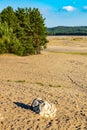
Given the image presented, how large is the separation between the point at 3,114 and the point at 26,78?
13.1 m

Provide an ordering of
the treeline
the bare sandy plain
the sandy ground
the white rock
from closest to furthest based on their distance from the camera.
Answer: the bare sandy plain
the white rock
the treeline
the sandy ground

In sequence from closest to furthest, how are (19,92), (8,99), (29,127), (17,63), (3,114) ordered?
(29,127)
(3,114)
(8,99)
(19,92)
(17,63)

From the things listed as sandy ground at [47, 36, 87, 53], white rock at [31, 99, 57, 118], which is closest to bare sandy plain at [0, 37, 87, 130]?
white rock at [31, 99, 57, 118]

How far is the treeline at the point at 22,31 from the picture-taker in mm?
42588

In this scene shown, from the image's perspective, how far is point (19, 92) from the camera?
19.3 meters

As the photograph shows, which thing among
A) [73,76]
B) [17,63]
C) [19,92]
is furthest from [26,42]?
[19,92]

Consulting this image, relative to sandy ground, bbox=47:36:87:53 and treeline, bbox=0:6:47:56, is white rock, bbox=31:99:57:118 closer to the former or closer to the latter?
treeline, bbox=0:6:47:56

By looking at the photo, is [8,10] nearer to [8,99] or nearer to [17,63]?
[17,63]

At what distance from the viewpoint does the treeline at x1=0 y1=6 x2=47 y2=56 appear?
42.6m

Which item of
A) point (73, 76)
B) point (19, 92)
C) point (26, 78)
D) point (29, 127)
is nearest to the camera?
point (29, 127)

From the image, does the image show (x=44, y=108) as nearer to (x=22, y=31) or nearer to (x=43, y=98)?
(x=43, y=98)

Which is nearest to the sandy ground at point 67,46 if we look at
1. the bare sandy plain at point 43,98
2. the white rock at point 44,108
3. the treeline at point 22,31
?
the treeline at point 22,31

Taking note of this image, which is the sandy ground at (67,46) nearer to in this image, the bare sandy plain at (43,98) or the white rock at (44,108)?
the bare sandy plain at (43,98)

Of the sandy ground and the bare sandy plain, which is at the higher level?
the bare sandy plain
